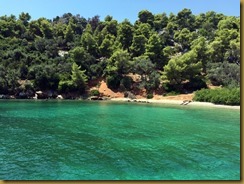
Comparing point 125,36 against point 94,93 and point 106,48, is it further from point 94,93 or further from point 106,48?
point 94,93

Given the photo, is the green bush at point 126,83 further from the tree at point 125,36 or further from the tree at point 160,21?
the tree at point 160,21

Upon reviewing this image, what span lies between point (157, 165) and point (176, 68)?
33.8 m

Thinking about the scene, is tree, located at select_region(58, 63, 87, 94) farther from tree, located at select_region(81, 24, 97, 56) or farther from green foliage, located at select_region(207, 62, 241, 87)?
green foliage, located at select_region(207, 62, 241, 87)

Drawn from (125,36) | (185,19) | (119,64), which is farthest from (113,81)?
(185,19)

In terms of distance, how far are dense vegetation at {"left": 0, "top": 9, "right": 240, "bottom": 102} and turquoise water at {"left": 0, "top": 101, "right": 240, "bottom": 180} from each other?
2203 centimetres

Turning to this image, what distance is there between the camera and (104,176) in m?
10.9

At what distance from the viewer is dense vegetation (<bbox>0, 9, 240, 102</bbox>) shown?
45594mm

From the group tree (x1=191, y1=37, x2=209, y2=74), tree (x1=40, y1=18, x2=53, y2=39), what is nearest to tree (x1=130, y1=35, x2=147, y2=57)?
tree (x1=191, y1=37, x2=209, y2=74)

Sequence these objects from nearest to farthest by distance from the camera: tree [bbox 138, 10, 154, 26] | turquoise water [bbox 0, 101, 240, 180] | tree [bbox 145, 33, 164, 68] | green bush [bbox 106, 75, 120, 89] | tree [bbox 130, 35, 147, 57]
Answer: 1. turquoise water [bbox 0, 101, 240, 180]
2. green bush [bbox 106, 75, 120, 89]
3. tree [bbox 145, 33, 164, 68]
4. tree [bbox 130, 35, 147, 57]
5. tree [bbox 138, 10, 154, 26]

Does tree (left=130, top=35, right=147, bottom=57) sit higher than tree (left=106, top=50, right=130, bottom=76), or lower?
higher

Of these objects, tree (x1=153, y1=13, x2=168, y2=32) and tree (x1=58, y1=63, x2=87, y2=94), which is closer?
tree (x1=58, y1=63, x2=87, y2=94)

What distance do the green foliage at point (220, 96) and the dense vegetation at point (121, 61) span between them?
305cm

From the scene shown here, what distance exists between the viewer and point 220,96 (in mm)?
36656

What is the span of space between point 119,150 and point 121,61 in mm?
34228
